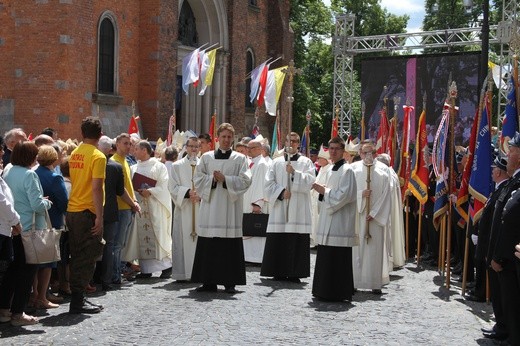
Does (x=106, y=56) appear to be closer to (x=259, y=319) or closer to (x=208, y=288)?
(x=208, y=288)

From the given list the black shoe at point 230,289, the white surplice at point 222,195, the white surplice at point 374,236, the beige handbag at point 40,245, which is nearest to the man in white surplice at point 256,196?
the white surplice at point 374,236

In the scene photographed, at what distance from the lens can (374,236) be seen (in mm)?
12008

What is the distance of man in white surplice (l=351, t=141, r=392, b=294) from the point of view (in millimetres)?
11852

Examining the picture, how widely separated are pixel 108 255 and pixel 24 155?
9.32 feet

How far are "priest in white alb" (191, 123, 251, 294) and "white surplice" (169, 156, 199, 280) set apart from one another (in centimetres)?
76

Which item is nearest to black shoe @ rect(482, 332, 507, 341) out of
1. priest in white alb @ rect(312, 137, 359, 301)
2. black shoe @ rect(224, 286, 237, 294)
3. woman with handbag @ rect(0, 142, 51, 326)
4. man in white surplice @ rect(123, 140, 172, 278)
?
priest in white alb @ rect(312, 137, 359, 301)

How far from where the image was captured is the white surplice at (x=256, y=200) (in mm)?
14695

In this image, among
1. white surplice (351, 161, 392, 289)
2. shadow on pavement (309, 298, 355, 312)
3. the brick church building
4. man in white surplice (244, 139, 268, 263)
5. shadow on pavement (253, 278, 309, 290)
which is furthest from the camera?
the brick church building

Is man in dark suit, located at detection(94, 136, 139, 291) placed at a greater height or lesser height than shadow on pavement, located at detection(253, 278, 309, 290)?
greater

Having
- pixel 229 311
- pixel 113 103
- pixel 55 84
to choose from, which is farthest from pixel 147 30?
pixel 229 311

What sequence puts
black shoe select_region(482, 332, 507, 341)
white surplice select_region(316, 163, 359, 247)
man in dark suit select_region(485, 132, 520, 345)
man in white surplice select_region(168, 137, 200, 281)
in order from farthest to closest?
man in white surplice select_region(168, 137, 200, 281)
white surplice select_region(316, 163, 359, 247)
black shoe select_region(482, 332, 507, 341)
man in dark suit select_region(485, 132, 520, 345)

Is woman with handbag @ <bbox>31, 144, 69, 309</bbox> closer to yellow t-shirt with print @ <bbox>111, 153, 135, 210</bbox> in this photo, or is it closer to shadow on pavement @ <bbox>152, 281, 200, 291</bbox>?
yellow t-shirt with print @ <bbox>111, 153, 135, 210</bbox>

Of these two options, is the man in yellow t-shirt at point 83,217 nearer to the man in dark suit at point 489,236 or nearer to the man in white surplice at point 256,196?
the man in dark suit at point 489,236

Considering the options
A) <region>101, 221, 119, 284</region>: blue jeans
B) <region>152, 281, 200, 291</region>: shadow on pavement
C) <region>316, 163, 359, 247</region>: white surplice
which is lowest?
<region>152, 281, 200, 291</region>: shadow on pavement
